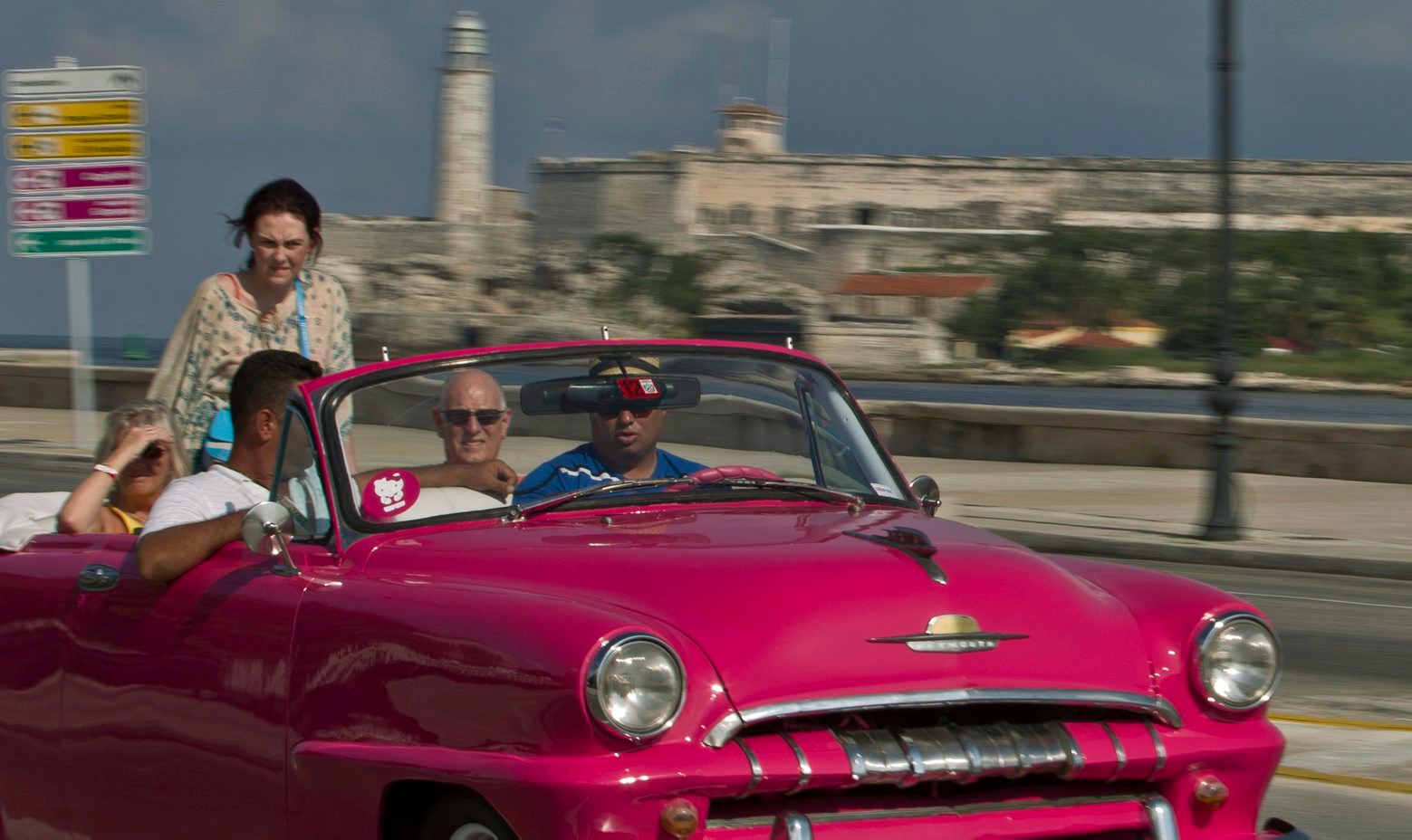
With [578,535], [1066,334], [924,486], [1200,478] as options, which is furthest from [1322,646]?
[1066,334]

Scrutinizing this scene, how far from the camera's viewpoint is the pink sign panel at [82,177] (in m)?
22.5

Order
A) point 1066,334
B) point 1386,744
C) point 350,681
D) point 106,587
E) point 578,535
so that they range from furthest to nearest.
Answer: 1. point 1066,334
2. point 1386,744
3. point 106,587
4. point 578,535
5. point 350,681

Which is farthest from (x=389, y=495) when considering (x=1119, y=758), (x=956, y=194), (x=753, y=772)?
(x=956, y=194)

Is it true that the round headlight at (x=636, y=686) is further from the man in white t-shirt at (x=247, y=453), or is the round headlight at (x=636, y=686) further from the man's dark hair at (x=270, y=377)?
the man's dark hair at (x=270, y=377)

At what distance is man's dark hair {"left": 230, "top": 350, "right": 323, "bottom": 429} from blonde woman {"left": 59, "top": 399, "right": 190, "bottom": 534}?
0.35m

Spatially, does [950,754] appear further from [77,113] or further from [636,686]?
[77,113]

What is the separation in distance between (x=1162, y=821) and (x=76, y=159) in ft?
67.3

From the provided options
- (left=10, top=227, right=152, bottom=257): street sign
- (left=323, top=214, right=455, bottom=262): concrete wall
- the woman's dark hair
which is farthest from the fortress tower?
the woman's dark hair

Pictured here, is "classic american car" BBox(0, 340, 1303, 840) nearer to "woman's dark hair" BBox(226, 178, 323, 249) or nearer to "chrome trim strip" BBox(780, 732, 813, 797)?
"chrome trim strip" BBox(780, 732, 813, 797)

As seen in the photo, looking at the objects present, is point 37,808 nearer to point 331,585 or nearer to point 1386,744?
point 331,585

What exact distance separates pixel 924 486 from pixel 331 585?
1.69 metres

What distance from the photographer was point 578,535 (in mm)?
4332

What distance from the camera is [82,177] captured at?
74.5 feet

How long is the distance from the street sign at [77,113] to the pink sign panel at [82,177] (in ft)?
1.52
